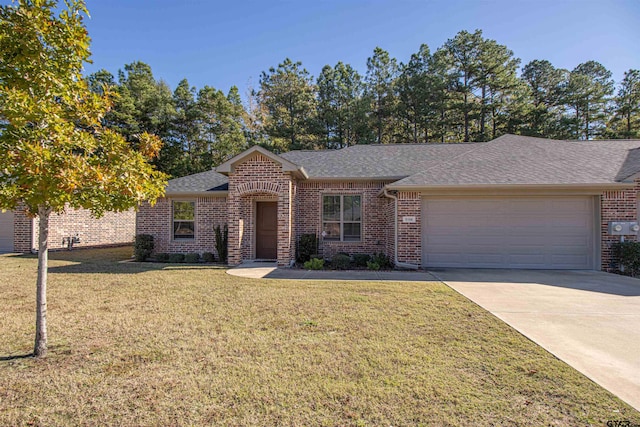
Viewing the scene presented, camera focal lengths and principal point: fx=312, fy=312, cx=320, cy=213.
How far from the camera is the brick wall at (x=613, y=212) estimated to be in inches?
385

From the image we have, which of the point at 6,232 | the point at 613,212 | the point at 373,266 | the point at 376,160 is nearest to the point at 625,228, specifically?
the point at 613,212

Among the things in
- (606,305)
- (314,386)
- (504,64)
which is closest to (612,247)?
(606,305)

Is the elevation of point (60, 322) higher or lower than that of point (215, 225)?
lower

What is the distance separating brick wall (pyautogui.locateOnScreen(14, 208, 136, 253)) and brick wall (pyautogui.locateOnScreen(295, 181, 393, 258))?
25.4 feet

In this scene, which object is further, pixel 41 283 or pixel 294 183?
pixel 294 183

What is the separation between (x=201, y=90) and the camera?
29078 millimetres

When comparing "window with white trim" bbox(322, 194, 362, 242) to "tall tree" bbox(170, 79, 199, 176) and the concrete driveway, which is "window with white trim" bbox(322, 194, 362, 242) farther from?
"tall tree" bbox(170, 79, 199, 176)

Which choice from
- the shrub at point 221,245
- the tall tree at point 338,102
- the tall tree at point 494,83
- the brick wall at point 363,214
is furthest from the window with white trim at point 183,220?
the tall tree at point 494,83

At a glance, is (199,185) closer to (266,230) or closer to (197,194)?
(197,194)

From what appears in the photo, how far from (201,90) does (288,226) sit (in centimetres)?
2418

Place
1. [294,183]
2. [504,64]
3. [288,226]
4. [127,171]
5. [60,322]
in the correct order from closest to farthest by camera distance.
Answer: [127,171], [60,322], [288,226], [294,183], [504,64]

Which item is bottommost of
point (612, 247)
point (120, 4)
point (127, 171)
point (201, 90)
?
point (612, 247)

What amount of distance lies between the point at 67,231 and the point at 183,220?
7.73 m

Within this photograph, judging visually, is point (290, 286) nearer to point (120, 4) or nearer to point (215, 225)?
point (215, 225)
